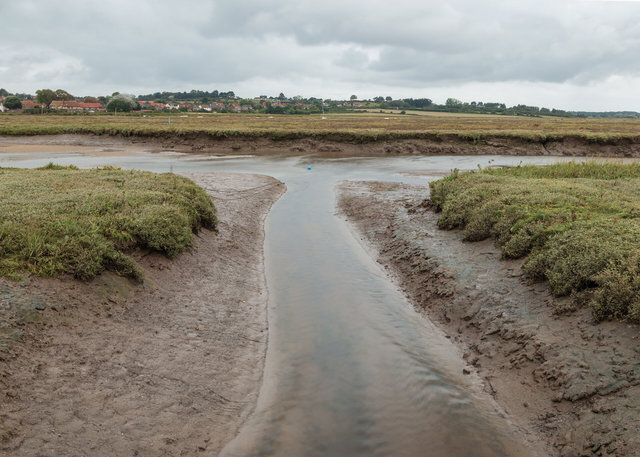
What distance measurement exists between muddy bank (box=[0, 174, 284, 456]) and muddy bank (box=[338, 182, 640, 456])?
452cm

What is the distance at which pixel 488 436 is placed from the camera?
6945mm

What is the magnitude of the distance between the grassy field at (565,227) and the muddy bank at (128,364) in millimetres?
6524

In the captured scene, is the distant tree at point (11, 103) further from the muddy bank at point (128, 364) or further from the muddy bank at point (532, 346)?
the muddy bank at point (532, 346)

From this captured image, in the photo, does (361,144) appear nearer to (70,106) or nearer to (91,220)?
(91,220)

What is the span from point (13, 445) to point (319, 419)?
13.5ft

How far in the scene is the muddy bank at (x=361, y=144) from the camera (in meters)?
55.0

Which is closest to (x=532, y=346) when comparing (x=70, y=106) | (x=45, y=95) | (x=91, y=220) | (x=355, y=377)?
(x=355, y=377)

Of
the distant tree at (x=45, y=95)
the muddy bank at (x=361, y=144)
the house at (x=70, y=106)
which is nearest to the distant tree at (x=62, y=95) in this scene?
the house at (x=70, y=106)

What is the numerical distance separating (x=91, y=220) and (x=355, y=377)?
23.9ft

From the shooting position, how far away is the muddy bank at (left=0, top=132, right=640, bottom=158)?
55.0m

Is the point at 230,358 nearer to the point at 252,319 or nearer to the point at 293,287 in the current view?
the point at 252,319

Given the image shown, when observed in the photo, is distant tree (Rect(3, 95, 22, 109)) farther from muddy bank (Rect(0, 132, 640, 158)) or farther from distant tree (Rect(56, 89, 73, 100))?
muddy bank (Rect(0, 132, 640, 158))

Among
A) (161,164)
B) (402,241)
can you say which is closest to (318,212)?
(402,241)

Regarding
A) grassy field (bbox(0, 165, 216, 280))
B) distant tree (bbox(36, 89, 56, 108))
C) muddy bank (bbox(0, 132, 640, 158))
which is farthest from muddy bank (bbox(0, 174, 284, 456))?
distant tree (bbox(36, 89, 56, 108))
